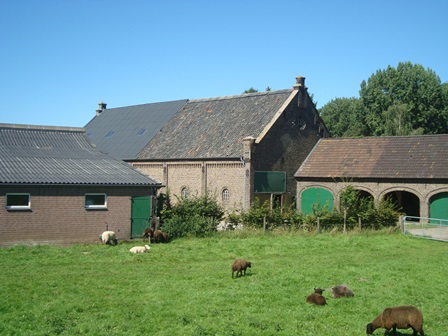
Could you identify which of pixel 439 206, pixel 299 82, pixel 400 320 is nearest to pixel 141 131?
pixel 299 82

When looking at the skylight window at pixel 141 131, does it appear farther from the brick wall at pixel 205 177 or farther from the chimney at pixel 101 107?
the chimney at pixel 101 107

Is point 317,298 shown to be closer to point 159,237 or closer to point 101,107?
point 159,237

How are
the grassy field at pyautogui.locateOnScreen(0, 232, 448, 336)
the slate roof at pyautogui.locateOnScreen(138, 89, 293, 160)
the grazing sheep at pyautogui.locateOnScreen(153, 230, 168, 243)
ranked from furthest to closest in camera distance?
the slate roof at pyautogui.locateOnScreen(138, 89, 293, 160), the grazing sheep at pyautogui.locateOnScreen(153, 230, 168, 243), the grassy field at pyautogui.locateOnScreen(0, 232, 448, 336)

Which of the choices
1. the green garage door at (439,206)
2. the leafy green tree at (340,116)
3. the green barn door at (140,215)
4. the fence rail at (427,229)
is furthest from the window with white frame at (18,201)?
the leafy green tree at (340,116)

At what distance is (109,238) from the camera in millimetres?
24688

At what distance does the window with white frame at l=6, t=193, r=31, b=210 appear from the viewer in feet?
77.8

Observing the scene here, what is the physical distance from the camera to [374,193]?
35656mm

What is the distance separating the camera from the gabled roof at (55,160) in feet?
81.6

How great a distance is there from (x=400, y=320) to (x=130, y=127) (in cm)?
3970

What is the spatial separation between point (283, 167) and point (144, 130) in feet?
45.0

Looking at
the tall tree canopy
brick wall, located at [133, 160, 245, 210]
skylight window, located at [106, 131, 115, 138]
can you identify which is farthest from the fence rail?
the tall tree canopy

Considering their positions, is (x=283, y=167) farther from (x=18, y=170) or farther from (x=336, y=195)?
(x=18, y=170)

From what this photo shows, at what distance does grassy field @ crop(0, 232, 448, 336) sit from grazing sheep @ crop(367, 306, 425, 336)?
0.42 meters

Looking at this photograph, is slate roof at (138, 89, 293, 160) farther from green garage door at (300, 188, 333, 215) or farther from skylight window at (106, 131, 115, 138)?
skylight window at (106, 131, 115, 138)
